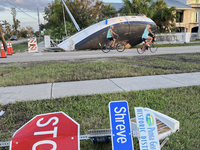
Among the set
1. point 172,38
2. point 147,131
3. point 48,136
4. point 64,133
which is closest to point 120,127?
point 147,131

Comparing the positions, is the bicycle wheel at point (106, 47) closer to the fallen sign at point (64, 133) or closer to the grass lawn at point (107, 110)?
the grass lawn at point (107, 110)

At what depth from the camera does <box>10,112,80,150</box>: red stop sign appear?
1.96 meters

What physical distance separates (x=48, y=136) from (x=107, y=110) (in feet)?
6.27

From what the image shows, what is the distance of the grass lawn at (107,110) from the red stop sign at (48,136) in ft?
2.55

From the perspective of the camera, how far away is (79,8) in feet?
95.2

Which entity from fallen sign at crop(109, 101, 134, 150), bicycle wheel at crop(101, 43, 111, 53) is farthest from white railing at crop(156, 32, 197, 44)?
fallen sign at crop(109, 101, 134, 150)

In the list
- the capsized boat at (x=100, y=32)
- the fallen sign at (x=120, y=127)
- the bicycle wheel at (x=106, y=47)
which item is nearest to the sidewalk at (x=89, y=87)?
the fallen sign at (x=120, y=127)

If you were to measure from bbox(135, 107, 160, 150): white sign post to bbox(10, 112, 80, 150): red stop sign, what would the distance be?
0.74 meters

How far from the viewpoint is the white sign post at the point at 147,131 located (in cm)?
213

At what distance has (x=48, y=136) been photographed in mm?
2025

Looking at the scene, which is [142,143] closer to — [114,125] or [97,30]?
[114,125]

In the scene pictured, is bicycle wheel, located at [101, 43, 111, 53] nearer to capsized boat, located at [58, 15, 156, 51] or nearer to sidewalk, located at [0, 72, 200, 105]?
capsized boat, located at [58, 15, 156, 51]

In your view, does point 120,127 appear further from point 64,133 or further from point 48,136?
point 48,136

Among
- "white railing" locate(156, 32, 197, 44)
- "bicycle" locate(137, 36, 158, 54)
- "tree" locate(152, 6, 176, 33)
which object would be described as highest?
"tree" locate(152, 6, 176, 33)
